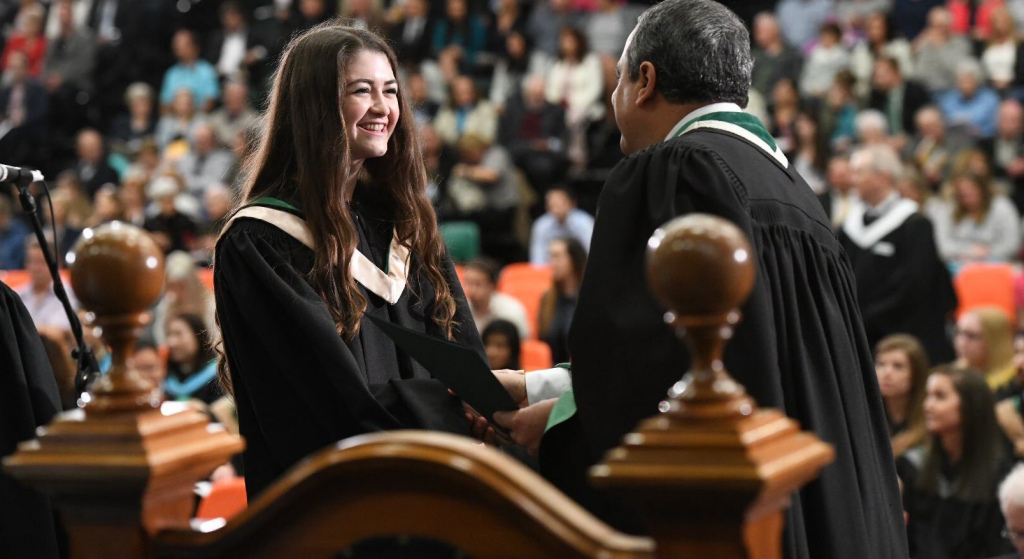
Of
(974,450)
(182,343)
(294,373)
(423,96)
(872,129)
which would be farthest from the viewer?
(423,96)

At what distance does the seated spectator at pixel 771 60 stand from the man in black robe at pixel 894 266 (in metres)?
4.01

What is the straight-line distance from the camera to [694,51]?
2.49m

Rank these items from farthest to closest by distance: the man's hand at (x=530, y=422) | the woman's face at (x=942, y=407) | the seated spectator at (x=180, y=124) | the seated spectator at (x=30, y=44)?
1. the seated spectator at (x=30, y=44)
2. the seated spectator at (x=180, y=124)
3. the woman's face at (x=942, y=407)
4. the man's hand at (x=530, y=422)

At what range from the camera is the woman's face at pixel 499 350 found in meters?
6.57

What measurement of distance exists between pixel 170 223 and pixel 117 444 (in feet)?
31.2

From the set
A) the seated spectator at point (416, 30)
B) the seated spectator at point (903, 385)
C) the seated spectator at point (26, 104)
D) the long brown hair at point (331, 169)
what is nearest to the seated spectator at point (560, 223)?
the seated spectator at point (416, 30)

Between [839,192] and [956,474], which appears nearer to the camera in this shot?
[956,474]

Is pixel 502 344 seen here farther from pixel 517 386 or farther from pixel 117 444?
pixel 117 444

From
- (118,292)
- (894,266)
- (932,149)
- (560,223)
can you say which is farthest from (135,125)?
(118,292)

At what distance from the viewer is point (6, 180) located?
269 centimetres

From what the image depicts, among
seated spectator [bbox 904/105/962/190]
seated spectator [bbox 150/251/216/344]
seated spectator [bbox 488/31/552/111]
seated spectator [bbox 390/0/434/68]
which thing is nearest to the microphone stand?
seated spectator [bbox 150/251/216/344]

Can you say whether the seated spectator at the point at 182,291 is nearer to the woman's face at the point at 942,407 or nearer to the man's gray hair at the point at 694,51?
the woman's face at the point at 942,407

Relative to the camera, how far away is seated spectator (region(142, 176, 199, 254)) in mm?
10586

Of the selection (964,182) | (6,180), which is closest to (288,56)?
(6,180)
